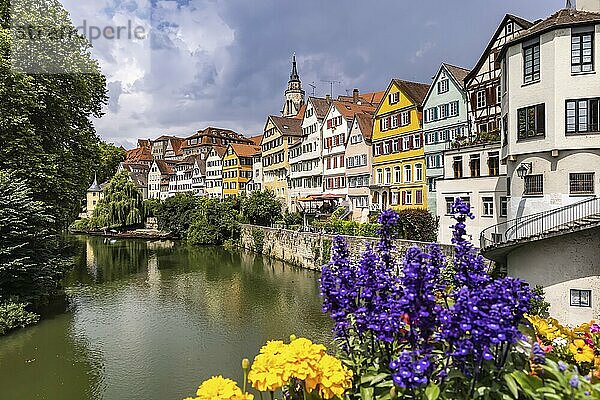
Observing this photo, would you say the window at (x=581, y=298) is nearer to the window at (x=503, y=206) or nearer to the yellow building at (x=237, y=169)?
the window at (x=503, y=206)

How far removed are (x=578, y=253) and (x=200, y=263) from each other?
27528 millimetres

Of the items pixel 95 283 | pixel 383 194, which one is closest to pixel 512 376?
pixel 95 283

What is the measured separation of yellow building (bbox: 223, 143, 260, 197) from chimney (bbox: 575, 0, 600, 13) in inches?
1908

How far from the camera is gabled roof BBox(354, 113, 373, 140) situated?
3916cm

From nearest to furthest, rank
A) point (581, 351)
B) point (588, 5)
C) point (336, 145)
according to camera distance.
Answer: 1. point (581, 351)
2. point (588, 5)
3. point (336, 145)

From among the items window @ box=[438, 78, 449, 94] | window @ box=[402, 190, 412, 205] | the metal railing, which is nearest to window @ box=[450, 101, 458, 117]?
window @ box=[438, 78, 449, 94]

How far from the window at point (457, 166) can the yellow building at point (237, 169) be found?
41673 millimetres

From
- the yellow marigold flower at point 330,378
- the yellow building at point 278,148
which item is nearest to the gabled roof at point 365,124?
the yellow building at point 278,148

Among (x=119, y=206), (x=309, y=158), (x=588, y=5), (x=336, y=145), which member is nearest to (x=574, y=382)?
(x=588, y=5)

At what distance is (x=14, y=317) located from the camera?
16828mm

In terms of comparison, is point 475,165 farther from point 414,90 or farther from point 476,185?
point 414,90

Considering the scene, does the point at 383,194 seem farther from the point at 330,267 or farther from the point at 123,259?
the point at 330,267

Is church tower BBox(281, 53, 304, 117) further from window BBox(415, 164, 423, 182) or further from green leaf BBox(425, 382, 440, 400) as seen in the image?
green leaf BBox(425, 382, 440, 400)

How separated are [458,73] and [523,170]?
49.3 feet
